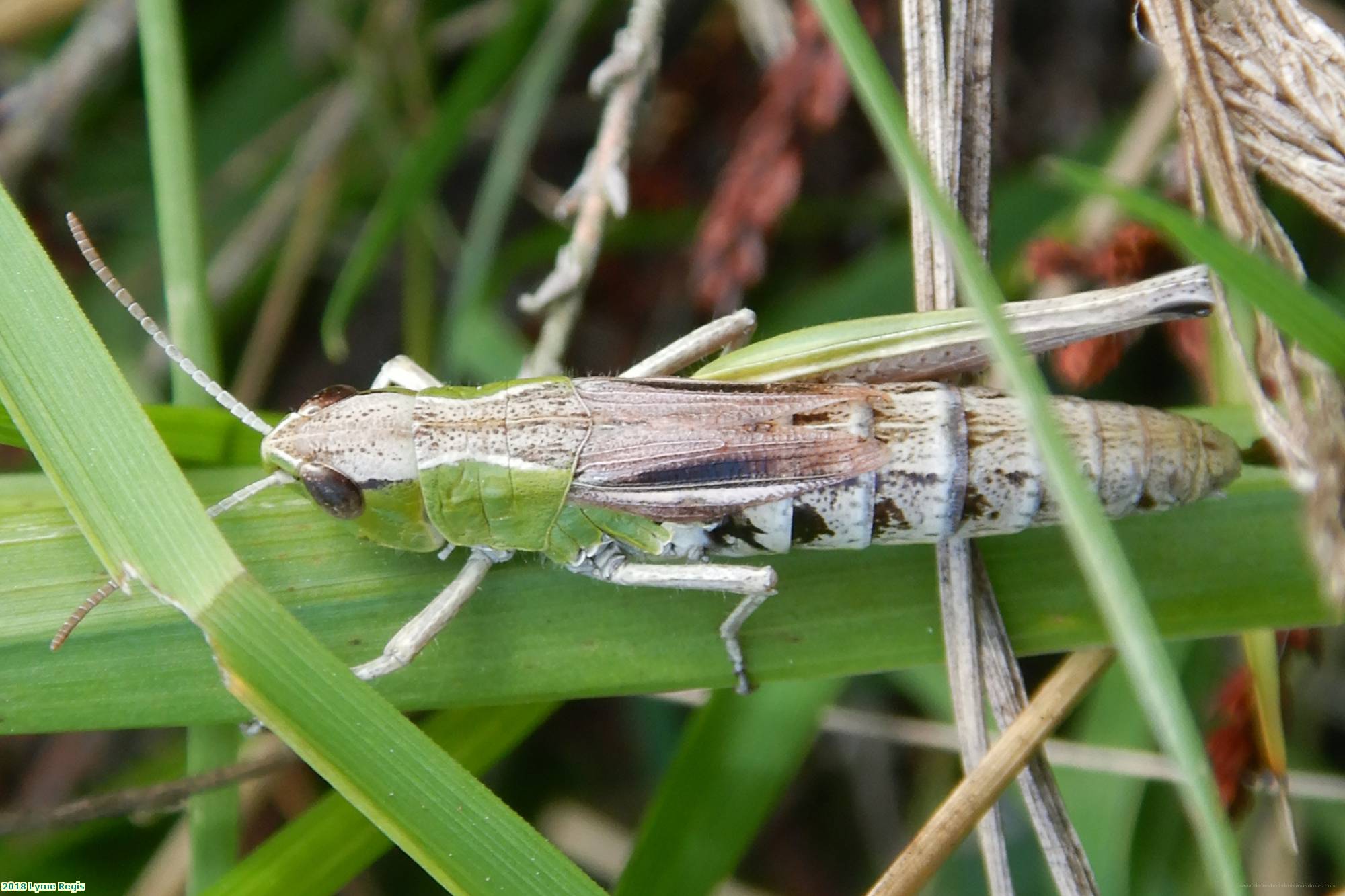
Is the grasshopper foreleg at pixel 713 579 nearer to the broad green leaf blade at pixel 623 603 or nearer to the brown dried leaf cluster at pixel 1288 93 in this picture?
the broad green leaf blade at pixel 623 603

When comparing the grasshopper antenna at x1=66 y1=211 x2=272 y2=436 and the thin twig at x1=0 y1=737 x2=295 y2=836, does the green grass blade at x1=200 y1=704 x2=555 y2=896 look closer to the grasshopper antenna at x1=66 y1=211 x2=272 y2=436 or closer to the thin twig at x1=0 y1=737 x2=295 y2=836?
the thin twig at x1=0 y1=737 x2=295 y2=836

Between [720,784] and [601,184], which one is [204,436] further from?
[720,784]

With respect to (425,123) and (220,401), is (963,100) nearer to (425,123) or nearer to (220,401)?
(220,401)

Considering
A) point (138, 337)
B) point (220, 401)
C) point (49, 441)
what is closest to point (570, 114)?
point (138, 337)

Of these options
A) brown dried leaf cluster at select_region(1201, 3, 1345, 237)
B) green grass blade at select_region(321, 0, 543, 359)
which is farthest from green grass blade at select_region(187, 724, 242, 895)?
brown dried leaf cluster at select_region(1201, 3, 1345, 237)

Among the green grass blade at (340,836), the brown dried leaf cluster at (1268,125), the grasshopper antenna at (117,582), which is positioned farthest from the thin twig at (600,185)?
the brown dried leaf cluster at (1268,125)

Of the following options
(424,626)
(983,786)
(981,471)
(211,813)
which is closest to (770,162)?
(981,471)
